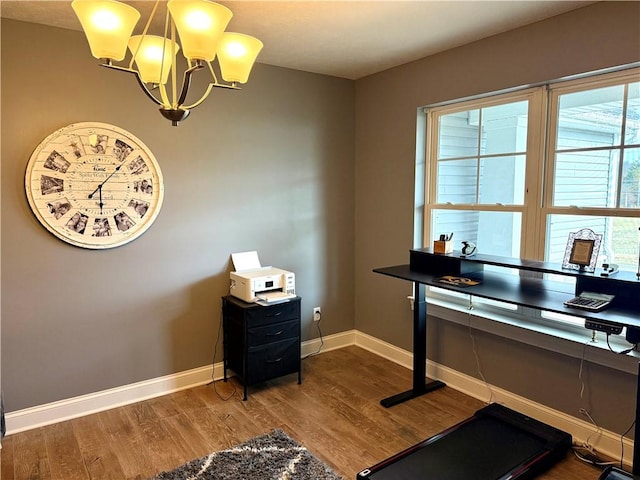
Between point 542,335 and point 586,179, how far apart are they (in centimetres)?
98

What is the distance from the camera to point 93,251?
298 cm

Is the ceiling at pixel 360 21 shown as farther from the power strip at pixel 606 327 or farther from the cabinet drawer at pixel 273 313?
the cabinet drawer at pixel 273 313

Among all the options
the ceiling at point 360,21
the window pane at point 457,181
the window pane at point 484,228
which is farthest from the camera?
the window pane at point 457,181

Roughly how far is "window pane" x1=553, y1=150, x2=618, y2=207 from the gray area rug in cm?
212

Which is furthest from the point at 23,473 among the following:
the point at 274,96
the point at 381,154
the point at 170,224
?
the point at 381,154

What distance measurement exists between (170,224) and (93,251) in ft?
1.77

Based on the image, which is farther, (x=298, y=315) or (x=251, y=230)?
(x=251, y=230)

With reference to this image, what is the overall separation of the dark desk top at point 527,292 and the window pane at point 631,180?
564 millimetres

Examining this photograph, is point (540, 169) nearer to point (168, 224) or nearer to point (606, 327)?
point (606, 327)

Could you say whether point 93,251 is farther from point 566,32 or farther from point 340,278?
point 566,32

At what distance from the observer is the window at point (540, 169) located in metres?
2.50

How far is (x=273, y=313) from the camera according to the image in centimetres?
329

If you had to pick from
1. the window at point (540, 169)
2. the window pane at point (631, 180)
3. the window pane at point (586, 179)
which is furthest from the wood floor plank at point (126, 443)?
the window pane at point (631, 180)

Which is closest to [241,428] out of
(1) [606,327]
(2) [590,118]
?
(1) [606,327]
